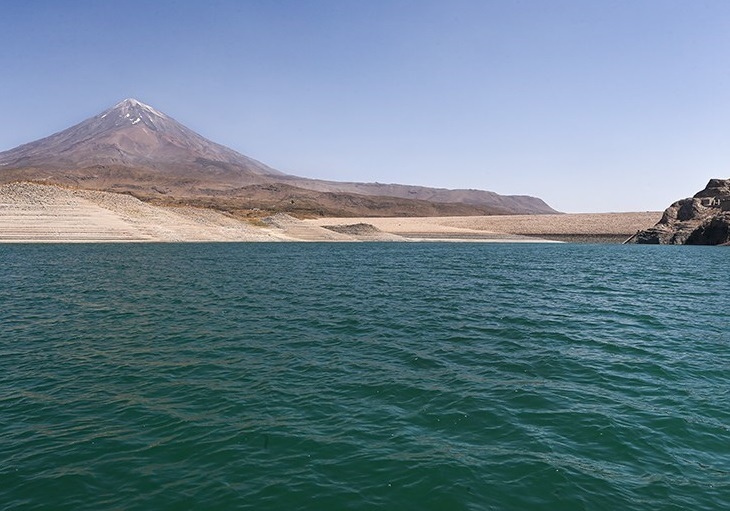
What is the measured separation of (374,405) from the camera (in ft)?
40.8

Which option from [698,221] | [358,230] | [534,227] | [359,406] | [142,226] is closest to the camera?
[359,406]

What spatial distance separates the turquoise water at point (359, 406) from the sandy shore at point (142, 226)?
5739 cm

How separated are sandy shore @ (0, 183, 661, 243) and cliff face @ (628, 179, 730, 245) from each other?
44.1ft

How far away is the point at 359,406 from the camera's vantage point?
12336mm

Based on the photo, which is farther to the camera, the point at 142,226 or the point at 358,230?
the point at 358,230

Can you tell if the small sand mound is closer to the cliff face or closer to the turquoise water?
the cliff face

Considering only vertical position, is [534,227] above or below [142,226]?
above

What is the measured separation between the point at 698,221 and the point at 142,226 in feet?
410

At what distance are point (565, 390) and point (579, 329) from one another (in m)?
9.22

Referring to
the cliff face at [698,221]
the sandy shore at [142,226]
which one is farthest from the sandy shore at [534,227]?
the cliff face at [698,221]

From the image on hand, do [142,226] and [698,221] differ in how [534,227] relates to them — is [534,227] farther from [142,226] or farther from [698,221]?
[142,226]

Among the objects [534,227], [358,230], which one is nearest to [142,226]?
[358,230]

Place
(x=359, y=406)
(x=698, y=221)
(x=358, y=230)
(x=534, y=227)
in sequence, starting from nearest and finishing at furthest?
(x=359, y=406) < (x=698, y=221) < (x=358, y=230) < (x=534, y=227)

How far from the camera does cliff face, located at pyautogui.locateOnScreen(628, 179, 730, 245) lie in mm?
106062
